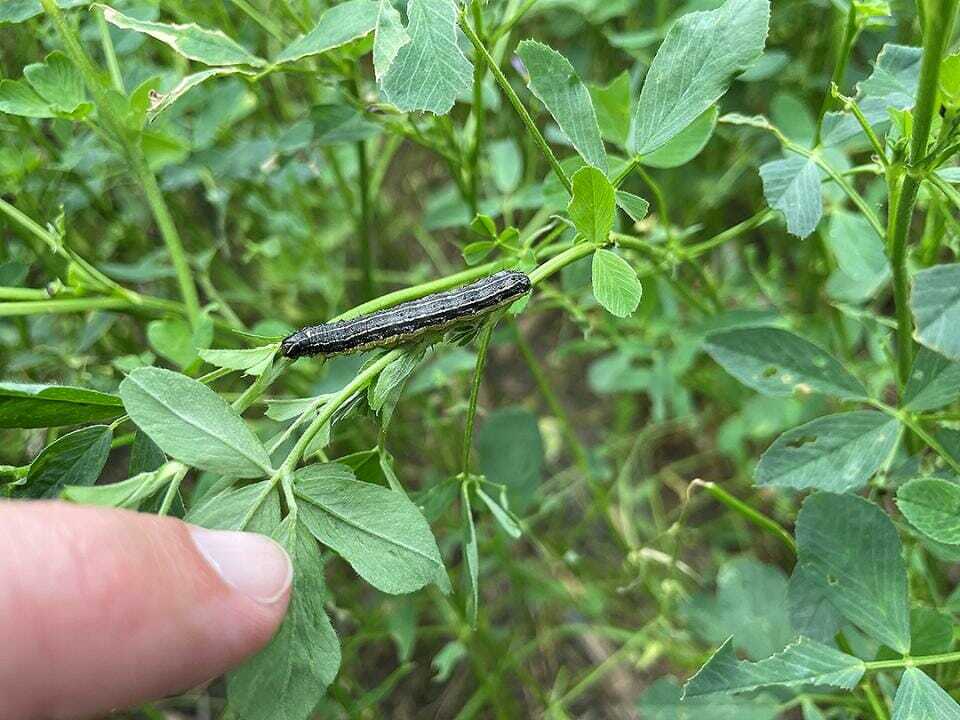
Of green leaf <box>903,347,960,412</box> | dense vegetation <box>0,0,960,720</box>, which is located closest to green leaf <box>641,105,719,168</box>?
dense vegetation <box>0,0,960,720</box>

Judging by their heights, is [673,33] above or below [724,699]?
above

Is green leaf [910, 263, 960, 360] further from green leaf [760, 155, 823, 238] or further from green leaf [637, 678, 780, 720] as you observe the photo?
green leaf [637, 678, 780, 720]

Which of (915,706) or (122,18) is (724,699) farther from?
(122,18)

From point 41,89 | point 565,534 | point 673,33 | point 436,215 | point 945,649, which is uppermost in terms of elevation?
point 41,89

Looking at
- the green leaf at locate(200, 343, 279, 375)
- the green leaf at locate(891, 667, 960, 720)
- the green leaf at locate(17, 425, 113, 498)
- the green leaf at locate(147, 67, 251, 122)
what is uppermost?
the green leaf at locate(147, 67, 251, 122)

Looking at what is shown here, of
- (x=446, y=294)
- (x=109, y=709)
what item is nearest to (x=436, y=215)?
(x=446, y=294)

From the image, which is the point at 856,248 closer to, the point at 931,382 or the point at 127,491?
→ the point at 931,382

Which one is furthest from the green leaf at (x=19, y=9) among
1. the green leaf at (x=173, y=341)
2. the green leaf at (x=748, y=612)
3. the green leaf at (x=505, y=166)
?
the green leaf at (x=748, y=612)
